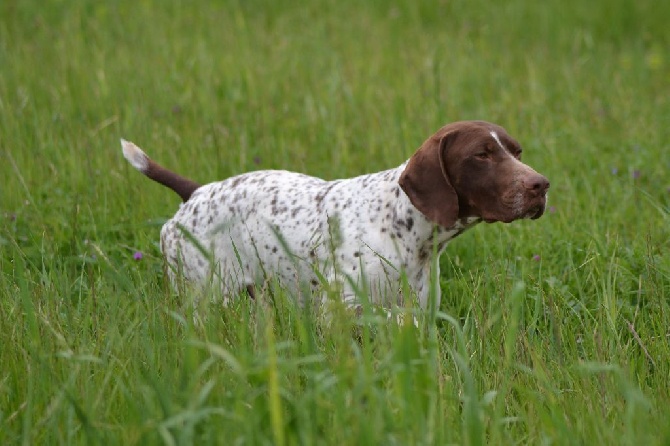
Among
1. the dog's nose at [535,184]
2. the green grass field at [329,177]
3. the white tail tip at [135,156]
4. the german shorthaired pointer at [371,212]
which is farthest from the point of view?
the white tail tip at [135,156]

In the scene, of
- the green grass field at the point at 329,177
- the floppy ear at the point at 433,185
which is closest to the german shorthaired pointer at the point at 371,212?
the floppy ear at the point at 433,185

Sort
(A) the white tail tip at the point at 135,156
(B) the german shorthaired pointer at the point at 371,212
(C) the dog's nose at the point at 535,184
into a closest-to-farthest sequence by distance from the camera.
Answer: (C) the dog's nose at the point at 535,184 → (B) the german shorthaired pointer at the point at 371,212 → (A) the white tail tip at the point at 135,156

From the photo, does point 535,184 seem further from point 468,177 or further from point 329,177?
point 329,177

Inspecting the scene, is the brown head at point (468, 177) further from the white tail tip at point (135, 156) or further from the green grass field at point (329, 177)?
the white tail tip at point (135, 156)

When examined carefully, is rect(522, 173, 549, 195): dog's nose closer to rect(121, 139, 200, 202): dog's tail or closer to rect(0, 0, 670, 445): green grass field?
rect(0, 0, 670, 445): green grass field

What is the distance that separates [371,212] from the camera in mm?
4207

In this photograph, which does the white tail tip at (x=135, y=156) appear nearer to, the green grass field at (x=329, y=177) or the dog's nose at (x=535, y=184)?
the green grass field at (x=329, y=177)

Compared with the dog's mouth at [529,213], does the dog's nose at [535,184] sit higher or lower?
higher

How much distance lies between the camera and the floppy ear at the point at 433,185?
3967 mm

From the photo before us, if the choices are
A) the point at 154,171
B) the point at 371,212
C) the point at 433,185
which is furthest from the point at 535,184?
the point at 154,171

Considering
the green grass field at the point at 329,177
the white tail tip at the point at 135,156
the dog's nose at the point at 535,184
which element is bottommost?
the green grass field at the point at 329,177

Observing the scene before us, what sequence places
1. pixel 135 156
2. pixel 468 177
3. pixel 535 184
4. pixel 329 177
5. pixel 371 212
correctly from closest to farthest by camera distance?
1. pixel 535 184
2. pixel 468 177
3. pixel 371 212
4. pixel 135 156
5. pixel 329 177

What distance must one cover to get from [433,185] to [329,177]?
1.96 metres

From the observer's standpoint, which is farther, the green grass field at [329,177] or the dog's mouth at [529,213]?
the dog's mouth at [529,213]
